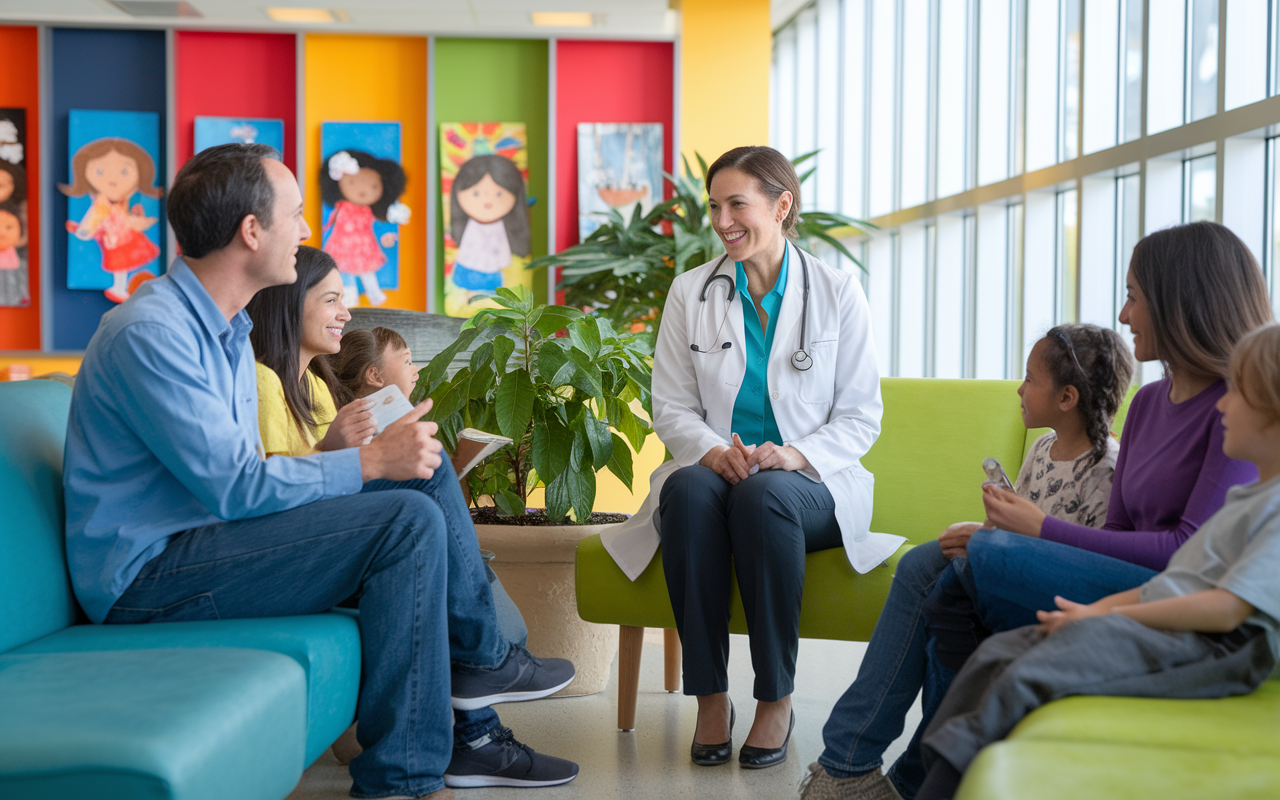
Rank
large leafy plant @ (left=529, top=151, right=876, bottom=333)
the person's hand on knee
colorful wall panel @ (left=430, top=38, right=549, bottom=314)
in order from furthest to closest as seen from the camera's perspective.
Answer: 1. colorful wall panel @ (left=430, top=38, right=549, bottom=314)
2. large leafy plant @ (left=529, top=151, right=876, bottom=333)
3. the person's hand on knee

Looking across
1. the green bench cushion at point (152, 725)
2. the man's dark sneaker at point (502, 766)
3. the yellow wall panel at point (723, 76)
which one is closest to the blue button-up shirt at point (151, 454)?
the green bench cushion at point (152, 725)

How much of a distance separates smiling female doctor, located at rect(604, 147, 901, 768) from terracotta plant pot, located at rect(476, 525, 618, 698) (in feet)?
1.28

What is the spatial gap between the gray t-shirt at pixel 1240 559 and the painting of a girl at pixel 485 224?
4503 millimetres

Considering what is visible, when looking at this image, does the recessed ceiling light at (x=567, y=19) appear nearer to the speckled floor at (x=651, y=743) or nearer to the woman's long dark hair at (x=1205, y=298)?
the speckled floor at (x=651, y=743)

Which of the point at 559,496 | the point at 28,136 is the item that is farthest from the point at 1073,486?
the point at 28,136

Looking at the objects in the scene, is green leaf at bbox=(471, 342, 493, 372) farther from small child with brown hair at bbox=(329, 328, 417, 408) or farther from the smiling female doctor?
the smiling female doctor

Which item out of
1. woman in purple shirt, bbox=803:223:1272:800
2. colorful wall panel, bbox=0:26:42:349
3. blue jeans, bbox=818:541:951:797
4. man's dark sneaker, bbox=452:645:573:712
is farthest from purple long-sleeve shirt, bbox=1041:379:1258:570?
colorful wall panel, bbox=0:26:42:349

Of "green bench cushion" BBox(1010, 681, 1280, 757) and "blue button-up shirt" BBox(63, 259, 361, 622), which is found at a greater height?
"blue button-up shirt" BBox(63, 259, 361, 622)

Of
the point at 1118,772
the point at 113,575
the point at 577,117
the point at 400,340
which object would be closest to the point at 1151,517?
the point at 1118,772

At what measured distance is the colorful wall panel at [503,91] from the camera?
18.0 ft

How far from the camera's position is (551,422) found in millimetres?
2516

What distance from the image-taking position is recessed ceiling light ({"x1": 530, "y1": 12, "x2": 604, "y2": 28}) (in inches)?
212

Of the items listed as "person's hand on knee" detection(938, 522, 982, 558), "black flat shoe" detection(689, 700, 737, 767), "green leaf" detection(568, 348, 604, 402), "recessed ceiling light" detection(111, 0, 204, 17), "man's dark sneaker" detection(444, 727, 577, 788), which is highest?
"recessed ceiling light" detection(111, 0, 204, 17)

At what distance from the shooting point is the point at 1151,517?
1.49m
